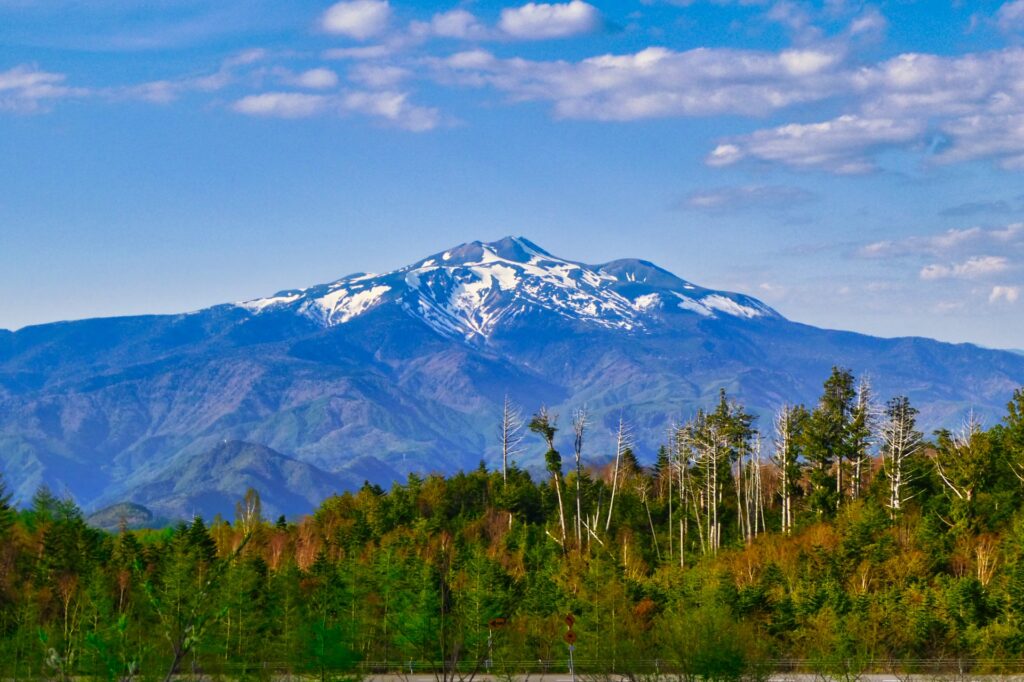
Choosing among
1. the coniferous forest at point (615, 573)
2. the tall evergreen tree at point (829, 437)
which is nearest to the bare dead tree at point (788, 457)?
the coniferous forest at point (615, 573)

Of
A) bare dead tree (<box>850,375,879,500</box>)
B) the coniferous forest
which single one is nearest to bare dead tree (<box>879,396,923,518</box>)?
the coniferous forest

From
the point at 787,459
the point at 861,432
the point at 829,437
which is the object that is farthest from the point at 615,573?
the point at 861,432

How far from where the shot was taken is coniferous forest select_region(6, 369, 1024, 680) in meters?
81.4

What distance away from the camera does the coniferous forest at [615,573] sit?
8138 centimetres

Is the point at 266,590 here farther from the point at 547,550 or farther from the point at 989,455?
the point at 989,455

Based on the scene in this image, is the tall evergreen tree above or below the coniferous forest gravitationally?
above

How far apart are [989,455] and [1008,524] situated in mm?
8475

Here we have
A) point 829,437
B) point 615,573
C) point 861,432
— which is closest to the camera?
point 615,573

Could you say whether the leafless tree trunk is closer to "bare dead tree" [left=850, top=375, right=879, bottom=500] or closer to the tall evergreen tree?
the tall evergreen tree

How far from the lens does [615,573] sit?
9969 cm

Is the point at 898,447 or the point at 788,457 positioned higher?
the point at 898,447

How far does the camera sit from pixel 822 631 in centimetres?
8794

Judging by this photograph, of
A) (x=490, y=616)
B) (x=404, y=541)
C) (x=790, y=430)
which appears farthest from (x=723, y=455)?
(x=490, y=616)

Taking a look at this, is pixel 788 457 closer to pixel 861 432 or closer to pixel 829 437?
pixel 829 437
